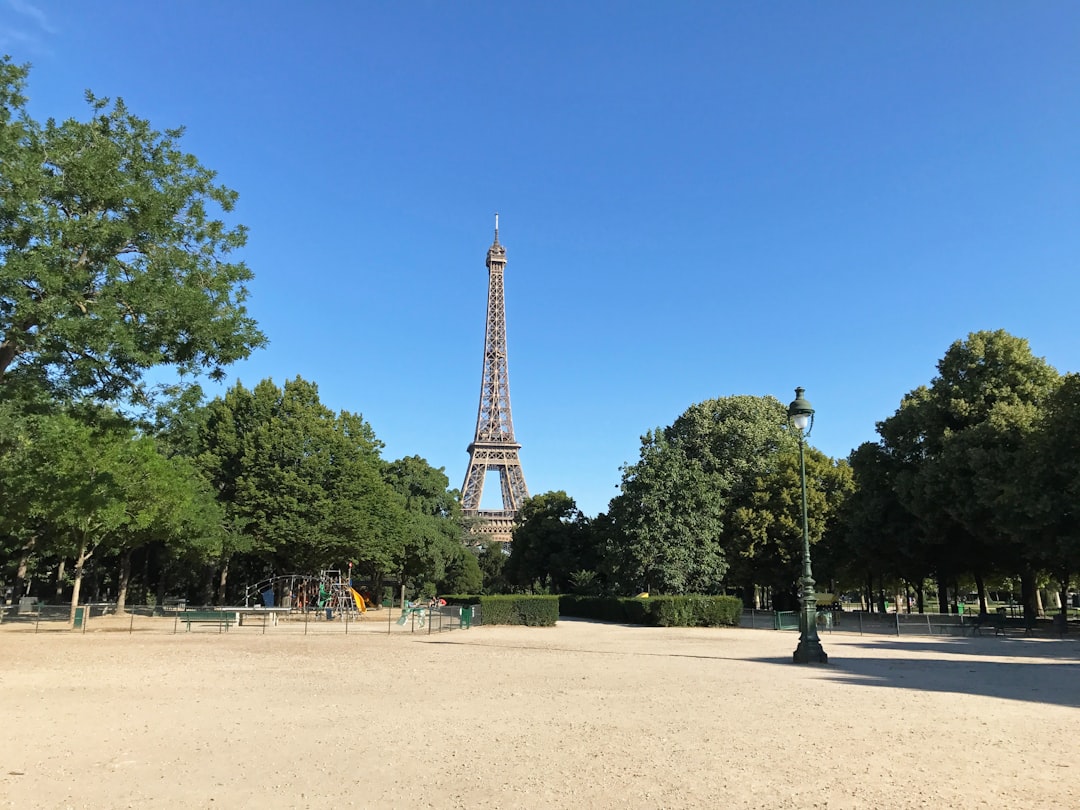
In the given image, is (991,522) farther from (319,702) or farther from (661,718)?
(319,702)

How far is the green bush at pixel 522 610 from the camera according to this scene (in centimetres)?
3556

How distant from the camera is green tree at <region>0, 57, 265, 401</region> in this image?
13141mm

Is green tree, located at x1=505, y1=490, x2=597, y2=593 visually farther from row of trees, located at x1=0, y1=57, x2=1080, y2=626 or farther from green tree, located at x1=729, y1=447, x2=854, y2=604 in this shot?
green tree, located at x1=729, y1=447, x2=854, y2=604

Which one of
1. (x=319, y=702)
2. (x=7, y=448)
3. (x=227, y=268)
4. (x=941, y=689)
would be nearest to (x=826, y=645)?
(x=941, y=689)

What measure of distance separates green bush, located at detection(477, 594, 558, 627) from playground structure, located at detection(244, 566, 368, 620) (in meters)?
10.2

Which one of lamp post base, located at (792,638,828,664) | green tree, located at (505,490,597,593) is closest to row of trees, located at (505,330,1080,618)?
green tree, located at (505,490,597,593)

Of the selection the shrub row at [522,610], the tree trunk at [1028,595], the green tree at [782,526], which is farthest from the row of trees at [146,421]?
the tree trunk at [1028,595]

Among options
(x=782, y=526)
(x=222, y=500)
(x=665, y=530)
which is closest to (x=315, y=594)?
(x=222, y=500)

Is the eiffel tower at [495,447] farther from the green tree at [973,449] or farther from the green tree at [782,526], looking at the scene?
the green tree at [973,449]

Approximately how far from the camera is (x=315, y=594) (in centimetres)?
5169

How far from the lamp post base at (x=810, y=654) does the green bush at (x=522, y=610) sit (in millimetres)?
18245

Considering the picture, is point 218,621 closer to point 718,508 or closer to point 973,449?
point 718,508

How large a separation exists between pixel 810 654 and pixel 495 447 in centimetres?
7950

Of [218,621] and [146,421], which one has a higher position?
[146,421]
